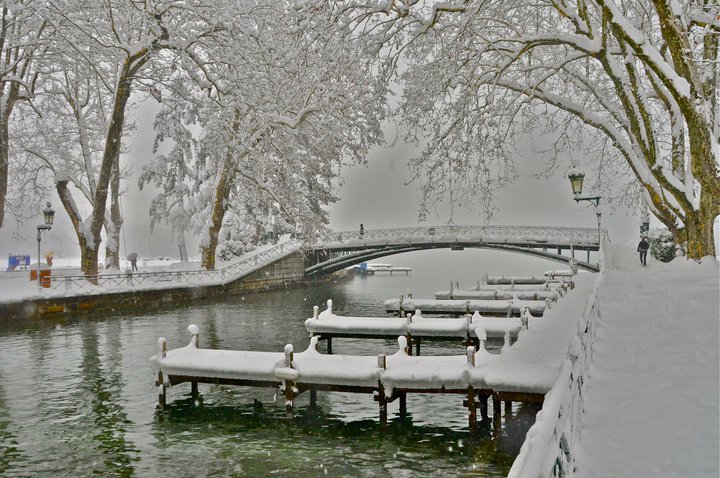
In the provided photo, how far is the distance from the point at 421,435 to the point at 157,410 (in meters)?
6.25

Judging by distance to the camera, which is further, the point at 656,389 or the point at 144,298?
the point at 144,298

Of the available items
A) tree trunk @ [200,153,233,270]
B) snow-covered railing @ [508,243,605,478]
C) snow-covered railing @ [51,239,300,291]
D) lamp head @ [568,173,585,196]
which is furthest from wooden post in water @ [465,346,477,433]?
tree trunk @ [200,153,233,270]

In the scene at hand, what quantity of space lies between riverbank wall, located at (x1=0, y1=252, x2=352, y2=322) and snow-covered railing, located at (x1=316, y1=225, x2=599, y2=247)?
16.1 feet

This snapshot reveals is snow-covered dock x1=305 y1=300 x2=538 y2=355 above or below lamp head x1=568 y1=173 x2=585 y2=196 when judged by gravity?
→ below

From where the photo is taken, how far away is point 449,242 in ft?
180

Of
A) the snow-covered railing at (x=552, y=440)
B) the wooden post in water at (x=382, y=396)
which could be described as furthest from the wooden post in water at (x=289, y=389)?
the snow-covered railing at (x=552, y=440)

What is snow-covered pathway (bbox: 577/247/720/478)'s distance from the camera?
624cm

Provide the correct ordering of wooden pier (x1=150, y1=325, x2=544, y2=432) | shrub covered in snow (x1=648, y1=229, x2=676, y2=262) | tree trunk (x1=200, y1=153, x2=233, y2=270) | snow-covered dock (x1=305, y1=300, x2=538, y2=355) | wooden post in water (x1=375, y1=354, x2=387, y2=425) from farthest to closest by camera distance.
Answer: tree trunk (x1=200, y1=153, x2=233, y2=270) → shrub covered in snow (x1=648, y1=229, x2=676, y2=262) → snow-covered dock (x1=305, y1=300, x2=538, y2=355) → wooden post in water (x1=375, y1=354, x2=387, y2=425) → wooden pier (x1=150, y1=325, x2=544, y2=432)

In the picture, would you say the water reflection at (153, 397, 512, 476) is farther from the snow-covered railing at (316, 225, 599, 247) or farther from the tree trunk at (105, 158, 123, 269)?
the snow-covered railing at (316, 225, 599, 247)

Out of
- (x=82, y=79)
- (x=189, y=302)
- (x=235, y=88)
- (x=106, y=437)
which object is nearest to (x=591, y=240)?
(x=189, y=302)

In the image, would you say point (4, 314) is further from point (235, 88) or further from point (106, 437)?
point (106, 437)

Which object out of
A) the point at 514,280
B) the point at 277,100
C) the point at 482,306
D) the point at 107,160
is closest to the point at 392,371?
the point at 482,306

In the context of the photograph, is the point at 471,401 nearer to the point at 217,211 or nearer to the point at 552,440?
the point at 552,440

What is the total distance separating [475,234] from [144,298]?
30.1 m
